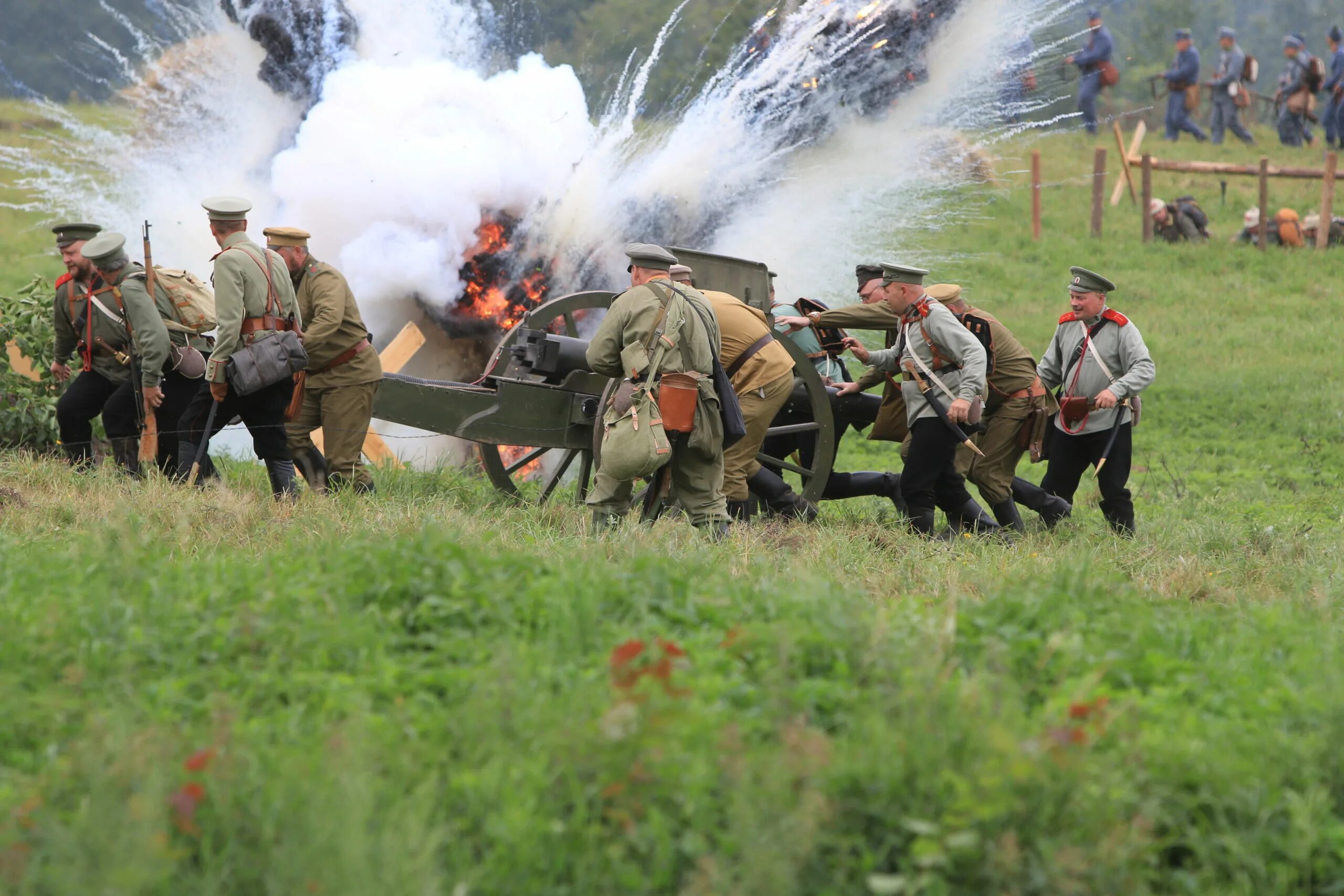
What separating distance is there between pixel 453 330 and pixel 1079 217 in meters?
13.7

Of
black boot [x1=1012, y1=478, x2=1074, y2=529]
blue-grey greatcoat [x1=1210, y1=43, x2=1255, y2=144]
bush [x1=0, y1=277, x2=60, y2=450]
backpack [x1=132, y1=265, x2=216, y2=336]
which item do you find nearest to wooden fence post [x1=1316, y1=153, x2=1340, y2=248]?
blue-grey greatcoat [x1=1210, y1=43, x2=1255, y2=144]

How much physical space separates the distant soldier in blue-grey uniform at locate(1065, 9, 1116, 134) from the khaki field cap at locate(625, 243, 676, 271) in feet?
55.0

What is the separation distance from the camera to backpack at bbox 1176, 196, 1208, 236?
20.7 meters

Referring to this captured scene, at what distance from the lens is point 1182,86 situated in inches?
1056

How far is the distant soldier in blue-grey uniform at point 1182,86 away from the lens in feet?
87.1

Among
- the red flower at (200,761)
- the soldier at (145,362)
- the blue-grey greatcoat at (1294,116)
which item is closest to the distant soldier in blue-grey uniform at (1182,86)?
the blue-grey greatcoat at (1294,116)

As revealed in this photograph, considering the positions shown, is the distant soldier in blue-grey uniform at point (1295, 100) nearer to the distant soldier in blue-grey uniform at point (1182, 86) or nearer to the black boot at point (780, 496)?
the distant soldier in blue-grey uniform at point (1182, 86)

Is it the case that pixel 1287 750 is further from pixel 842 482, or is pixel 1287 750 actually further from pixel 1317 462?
pixel 1317 462

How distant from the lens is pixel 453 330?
36.7 feet

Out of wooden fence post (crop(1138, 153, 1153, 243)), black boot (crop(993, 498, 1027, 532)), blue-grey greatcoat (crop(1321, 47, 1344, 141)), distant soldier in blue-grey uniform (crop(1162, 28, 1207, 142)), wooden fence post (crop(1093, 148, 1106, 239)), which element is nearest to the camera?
black boot (crop(993, 498, 1027, 532))

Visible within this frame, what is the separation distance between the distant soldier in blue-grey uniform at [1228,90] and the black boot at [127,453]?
929 inches

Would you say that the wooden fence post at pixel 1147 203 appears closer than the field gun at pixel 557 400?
No

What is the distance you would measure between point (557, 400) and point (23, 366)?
3842 millimetres

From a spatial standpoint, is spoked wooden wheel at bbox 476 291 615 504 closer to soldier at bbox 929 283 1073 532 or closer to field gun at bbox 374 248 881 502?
field gun at bbox 374 248 881 502
